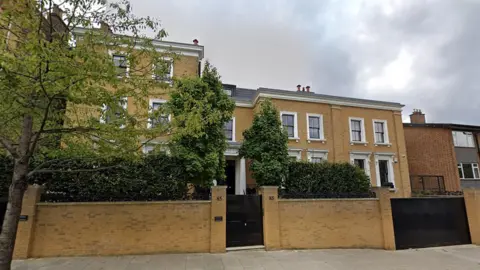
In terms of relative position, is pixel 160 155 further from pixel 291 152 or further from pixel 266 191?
pixel 291 152

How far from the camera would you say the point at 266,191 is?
29.6 ft

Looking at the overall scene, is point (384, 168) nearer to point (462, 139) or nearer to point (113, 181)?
point (462, 139)

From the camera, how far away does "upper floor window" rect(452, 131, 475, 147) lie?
21875mm

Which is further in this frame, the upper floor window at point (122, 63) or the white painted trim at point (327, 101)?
the white painted trim at point (327, 101)

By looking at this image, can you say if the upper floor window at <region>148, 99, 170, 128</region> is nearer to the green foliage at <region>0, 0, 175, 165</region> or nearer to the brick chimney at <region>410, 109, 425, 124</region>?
the green foliage at <region>0, 0, 175, 165</region>

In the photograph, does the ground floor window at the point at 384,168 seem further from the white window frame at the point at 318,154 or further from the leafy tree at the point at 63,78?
the leafy tree at the point at 63,78

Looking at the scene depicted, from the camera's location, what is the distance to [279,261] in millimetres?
7516

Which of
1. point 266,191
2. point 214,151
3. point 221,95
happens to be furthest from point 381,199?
point 221,95

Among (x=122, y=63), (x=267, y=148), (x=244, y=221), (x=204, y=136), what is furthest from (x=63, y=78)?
(x=267, y=148)

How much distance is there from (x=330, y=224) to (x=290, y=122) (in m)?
8.98

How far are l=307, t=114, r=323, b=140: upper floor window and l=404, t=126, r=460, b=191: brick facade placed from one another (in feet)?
31.4

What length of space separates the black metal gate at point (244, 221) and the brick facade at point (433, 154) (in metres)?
17.7

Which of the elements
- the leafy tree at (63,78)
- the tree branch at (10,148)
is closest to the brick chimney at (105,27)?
the leafy tree at (63,78)

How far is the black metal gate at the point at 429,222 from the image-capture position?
31.9ft
